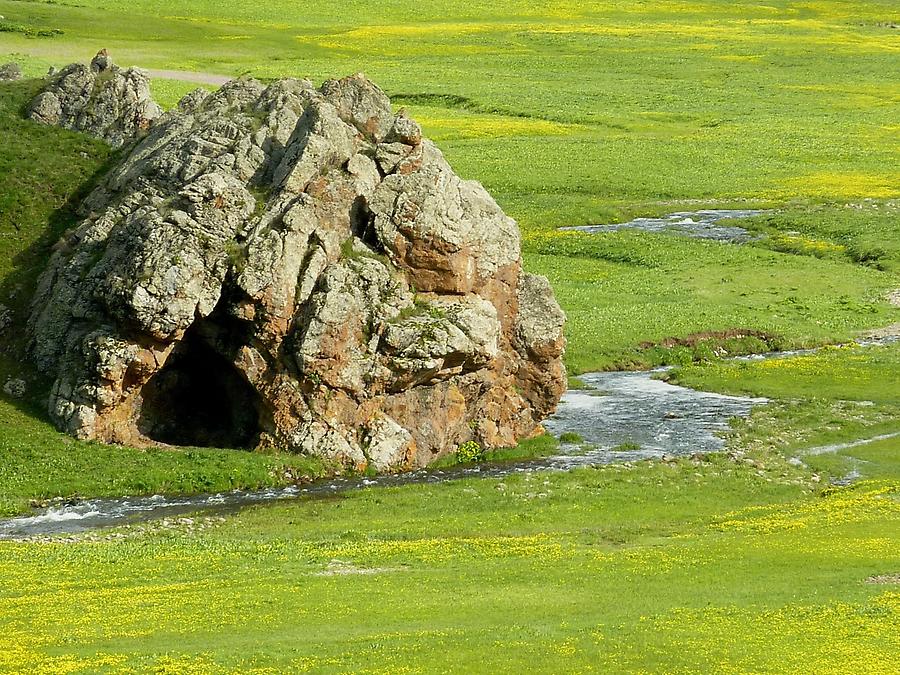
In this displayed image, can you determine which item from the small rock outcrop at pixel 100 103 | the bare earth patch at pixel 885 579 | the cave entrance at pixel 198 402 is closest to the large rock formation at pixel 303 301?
the cave entrance at pixel 198 402

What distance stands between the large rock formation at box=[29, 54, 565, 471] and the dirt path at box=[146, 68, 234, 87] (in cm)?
8878

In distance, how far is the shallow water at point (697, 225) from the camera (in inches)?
4104

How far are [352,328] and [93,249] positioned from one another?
44.1ft

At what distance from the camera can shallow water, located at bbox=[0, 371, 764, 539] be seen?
50219 mm

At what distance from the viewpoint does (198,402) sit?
6197 cm

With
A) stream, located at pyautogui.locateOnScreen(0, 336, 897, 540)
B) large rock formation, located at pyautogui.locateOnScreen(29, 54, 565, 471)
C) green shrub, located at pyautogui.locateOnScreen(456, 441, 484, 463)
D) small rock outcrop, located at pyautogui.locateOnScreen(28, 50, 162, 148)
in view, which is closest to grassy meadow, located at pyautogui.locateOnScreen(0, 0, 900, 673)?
green shrub, located at pyautogui.locateOnScreen(456, 441, 484, 463)

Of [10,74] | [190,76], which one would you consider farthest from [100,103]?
[190,76]

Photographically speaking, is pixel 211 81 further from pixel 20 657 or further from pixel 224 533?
pixel 20 657

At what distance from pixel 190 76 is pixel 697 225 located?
70.8 meters

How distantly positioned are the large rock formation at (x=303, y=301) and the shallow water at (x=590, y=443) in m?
2.09

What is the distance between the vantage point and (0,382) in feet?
195

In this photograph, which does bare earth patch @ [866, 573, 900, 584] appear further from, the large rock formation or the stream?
the large rock formation

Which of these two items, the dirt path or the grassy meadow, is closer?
the grassy meadow

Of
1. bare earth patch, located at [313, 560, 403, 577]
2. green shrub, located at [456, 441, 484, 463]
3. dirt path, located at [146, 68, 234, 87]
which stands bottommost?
green shrub, located at [456, 441, 484, 463]
